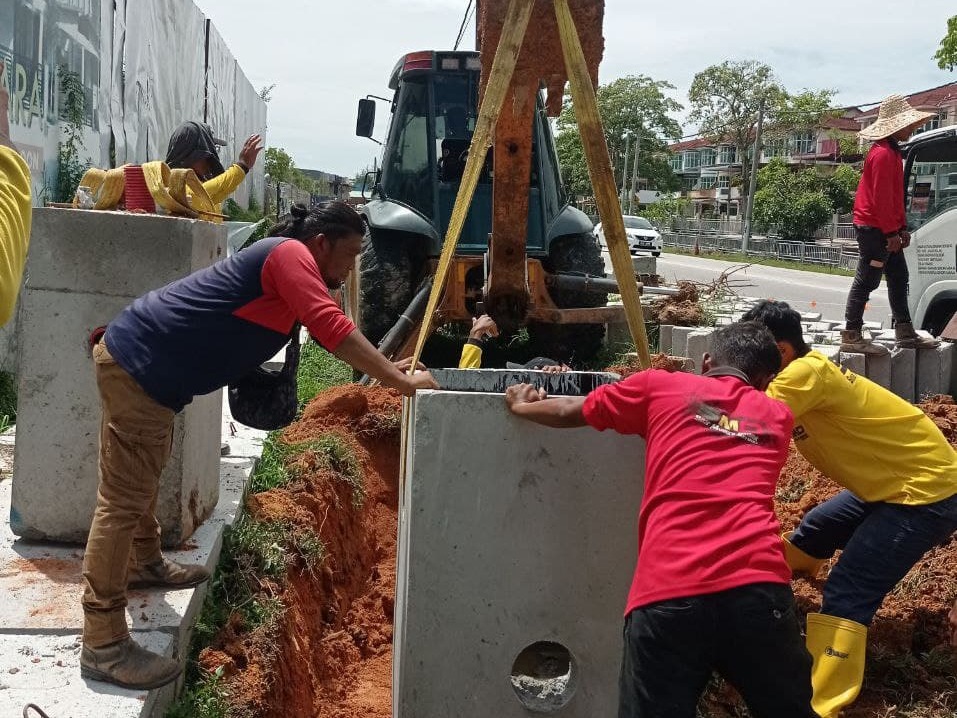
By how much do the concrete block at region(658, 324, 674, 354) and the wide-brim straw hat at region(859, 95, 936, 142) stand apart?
7.18ft

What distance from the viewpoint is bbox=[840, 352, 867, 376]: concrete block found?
6.89 meters

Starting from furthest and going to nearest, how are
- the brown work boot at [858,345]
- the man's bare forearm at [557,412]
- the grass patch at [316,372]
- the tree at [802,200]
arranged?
the tree at [802,200]
the grass patch at [316,372]
the brown work boot at [858,345]
the man's bare forearm at [557,412]

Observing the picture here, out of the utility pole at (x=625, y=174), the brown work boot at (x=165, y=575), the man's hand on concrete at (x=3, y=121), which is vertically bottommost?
the brown work boot at (x=165, y=575)

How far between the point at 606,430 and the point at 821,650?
1.34 meters

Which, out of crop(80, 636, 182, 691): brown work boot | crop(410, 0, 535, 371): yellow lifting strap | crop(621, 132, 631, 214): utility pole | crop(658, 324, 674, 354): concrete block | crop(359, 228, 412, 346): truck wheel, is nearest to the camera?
crop(80, 636, 182, 691): brown work boot

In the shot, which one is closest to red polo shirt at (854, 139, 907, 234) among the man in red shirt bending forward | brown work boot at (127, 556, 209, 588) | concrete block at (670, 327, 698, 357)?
concrete block at (670, 327, 698, 357)

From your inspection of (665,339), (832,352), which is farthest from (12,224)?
(665,339)

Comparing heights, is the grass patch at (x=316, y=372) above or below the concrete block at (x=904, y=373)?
below

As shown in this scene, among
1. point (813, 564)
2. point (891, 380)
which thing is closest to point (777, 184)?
point (891, 380)

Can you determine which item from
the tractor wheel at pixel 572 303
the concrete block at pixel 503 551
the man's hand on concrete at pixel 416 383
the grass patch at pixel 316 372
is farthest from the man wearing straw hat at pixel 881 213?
the man's hand on concrete at pixel 416 383

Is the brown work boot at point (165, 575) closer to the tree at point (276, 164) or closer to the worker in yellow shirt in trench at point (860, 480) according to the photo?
the worker in yellow shirt in trench at point (860, 480)

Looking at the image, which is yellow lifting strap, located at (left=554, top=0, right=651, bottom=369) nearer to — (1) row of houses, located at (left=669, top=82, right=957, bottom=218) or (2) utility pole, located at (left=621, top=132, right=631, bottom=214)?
(1) row of houses, located at (left=669, top=82, right=957, bottom=218)

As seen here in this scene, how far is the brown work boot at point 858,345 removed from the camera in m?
7.03

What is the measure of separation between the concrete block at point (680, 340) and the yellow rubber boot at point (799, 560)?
133 inches
